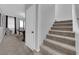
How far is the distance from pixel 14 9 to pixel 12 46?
2.01 feet

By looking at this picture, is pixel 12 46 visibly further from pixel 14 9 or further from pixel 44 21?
pixel 44 21

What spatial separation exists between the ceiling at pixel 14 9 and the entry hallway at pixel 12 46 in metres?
0.37

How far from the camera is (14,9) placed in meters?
1.36

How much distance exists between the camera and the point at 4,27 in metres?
1.34

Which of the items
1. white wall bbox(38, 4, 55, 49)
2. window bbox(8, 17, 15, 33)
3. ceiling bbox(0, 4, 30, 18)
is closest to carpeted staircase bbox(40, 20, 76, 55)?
white wall bbox(38, 4, 55, 49)

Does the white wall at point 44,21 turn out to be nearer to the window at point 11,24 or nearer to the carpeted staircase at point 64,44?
the carpeted staircase at point 64,44

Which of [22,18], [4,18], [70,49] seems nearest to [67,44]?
[70,49]

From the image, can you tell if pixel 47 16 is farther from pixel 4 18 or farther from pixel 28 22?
pixel 4 18

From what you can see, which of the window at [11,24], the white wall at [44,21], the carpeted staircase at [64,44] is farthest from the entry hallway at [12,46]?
the white wall at [44,21]

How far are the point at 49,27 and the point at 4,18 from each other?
129cm

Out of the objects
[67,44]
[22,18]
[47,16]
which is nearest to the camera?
[22,18]

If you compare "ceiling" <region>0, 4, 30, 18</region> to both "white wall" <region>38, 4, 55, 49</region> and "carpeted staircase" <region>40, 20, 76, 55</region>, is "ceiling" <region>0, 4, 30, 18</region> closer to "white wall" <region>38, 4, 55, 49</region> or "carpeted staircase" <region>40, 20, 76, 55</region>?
"white wall" <region>38, 4, 55, 49</region>

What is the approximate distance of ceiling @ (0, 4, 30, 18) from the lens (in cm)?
129

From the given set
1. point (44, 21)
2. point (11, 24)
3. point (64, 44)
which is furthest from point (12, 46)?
point (44, 21)
